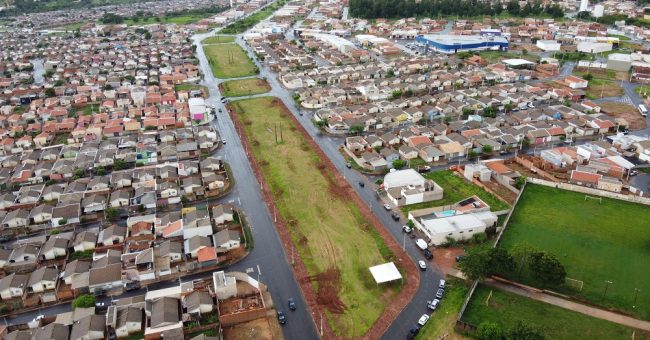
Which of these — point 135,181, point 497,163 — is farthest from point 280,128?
point 497,163

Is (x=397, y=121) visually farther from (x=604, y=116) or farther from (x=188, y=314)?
(x=188, y=314)

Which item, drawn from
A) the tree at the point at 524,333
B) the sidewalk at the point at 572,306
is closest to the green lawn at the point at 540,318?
the sidewalk at the point at 572,306

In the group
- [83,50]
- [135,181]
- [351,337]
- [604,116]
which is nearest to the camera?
[351,337]

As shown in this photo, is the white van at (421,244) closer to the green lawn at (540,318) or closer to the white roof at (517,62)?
the green lawn at (540,318)

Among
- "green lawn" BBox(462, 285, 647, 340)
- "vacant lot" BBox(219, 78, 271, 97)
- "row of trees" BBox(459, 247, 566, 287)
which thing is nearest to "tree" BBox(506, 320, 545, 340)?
"green lawn" BBox(462, 285, 647, 340)

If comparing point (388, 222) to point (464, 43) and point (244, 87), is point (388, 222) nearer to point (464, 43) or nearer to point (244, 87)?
point (244, 87)

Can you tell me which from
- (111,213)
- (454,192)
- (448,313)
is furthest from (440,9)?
(448,313)
